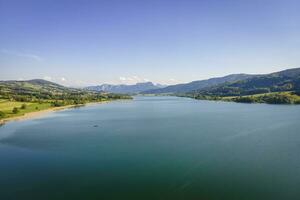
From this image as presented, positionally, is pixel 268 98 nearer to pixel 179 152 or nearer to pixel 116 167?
pixel 179 152

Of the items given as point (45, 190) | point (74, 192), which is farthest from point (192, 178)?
point (45, 190)

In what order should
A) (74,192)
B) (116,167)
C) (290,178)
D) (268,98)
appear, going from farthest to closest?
Answer: (268,98), (116,167), (290,178), (74,192)

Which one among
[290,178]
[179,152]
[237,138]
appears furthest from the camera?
[237,138]

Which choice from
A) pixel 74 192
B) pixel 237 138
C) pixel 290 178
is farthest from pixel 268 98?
pixel 74 192

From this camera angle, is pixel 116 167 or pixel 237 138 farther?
pixel 237 138

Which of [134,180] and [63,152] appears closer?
[134,180]

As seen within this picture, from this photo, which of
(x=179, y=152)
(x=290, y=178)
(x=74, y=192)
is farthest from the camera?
(x=179, y=152)

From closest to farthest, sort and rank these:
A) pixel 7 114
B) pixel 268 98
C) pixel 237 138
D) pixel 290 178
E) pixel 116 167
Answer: pixel 290 178, pixel 116 167, pixel 237 138, pixel 7 114, pixel 268 98

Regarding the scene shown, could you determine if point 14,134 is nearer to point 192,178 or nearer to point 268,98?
point 192,178
